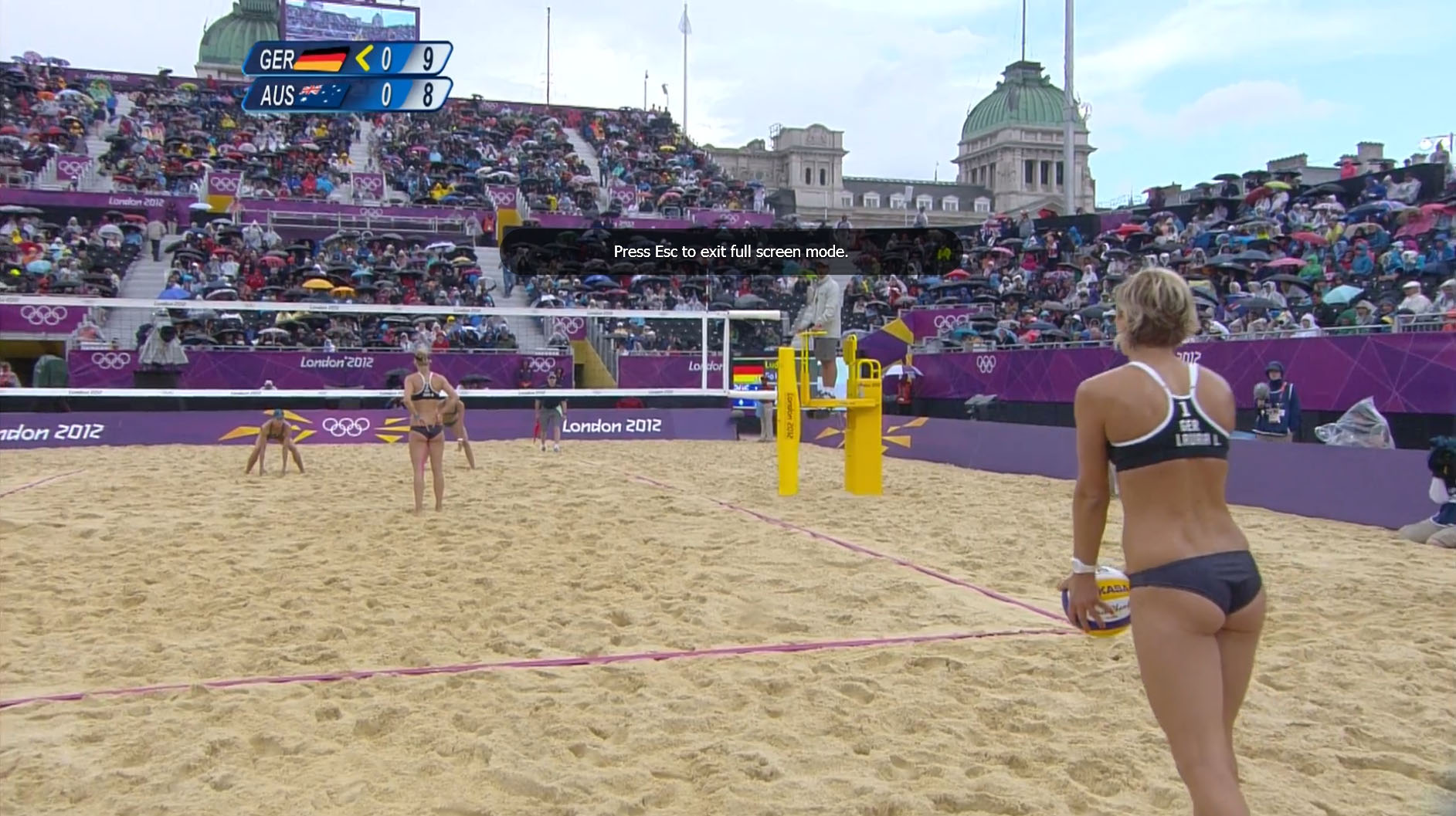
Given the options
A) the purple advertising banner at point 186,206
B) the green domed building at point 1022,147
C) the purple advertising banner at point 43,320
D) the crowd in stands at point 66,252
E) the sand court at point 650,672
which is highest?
the green domed building at point 1022,147

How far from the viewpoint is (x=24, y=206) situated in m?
24.1

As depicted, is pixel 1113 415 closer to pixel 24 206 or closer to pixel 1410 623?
pixel 1410 623

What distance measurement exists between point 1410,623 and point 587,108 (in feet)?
120

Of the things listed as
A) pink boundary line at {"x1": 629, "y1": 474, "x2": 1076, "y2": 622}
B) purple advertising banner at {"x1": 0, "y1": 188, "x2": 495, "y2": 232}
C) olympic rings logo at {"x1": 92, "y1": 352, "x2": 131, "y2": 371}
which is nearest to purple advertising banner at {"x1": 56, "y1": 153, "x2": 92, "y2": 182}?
purple advertising banner at {"x1": 0, "y1": 188, "x2": 495, "y2": 232}

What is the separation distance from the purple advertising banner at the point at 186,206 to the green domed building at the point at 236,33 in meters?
32.8

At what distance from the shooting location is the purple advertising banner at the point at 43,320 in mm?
19250

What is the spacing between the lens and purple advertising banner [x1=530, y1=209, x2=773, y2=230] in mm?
27844

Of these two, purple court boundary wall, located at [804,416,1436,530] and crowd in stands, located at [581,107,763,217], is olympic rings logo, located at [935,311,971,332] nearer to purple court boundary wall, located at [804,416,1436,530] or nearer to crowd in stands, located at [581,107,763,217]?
purple court boundary wall, located at [804,416,1436,530]

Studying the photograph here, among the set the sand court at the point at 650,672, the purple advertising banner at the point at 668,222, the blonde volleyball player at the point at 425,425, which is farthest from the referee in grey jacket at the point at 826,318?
the purple advertising banner at the point at 668,222

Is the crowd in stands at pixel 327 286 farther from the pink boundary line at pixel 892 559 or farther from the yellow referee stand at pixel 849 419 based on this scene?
the pink boundary line at pixel 892 559

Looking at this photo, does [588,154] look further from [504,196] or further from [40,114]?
[40,114]

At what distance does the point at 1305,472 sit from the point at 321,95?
2439 cm

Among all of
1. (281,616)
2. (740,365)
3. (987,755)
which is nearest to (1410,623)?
(987,755)

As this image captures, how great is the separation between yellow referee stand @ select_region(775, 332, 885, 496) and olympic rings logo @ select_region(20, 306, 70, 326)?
15.0 meters
